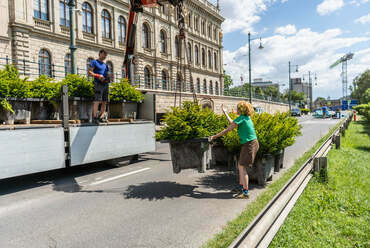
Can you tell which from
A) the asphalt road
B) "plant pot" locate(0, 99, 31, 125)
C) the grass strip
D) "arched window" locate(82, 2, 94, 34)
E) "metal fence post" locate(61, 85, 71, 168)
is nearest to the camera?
the grass strip

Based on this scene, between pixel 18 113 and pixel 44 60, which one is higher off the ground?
pixel 44 60

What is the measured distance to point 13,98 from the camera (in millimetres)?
6105

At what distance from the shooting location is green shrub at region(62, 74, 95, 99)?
23.5 ft

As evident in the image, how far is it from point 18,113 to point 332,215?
686 centimetres

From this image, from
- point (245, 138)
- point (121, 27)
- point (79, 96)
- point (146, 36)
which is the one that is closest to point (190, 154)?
point (245, 138)

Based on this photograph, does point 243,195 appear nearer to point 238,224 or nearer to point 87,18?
point 238,224

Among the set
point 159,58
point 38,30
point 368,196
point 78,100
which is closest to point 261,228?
point 368,196

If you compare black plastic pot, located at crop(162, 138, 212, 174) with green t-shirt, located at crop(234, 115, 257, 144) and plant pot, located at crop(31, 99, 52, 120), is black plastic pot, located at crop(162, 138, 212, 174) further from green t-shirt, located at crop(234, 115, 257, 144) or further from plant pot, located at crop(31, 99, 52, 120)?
plant pot, located at crop(31, 99, 52, 120)

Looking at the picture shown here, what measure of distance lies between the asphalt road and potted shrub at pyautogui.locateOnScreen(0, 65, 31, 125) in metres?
1.62

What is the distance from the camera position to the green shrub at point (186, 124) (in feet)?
17.1

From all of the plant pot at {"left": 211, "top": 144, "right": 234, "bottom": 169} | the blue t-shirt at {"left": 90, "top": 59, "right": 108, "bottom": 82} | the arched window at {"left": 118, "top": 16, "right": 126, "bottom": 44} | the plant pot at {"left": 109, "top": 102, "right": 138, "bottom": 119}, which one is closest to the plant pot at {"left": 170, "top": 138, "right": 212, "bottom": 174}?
the plant pot at {"left": 211, "top": 144, "right": 234, "bottom": 169}

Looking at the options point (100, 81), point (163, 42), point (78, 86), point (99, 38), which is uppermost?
point (163, 42)

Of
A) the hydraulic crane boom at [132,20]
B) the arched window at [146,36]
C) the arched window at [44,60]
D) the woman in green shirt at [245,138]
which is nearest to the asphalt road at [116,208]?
the woman in green shirt at [245,138]

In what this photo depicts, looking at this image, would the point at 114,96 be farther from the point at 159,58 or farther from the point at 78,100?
the point at 159,58
